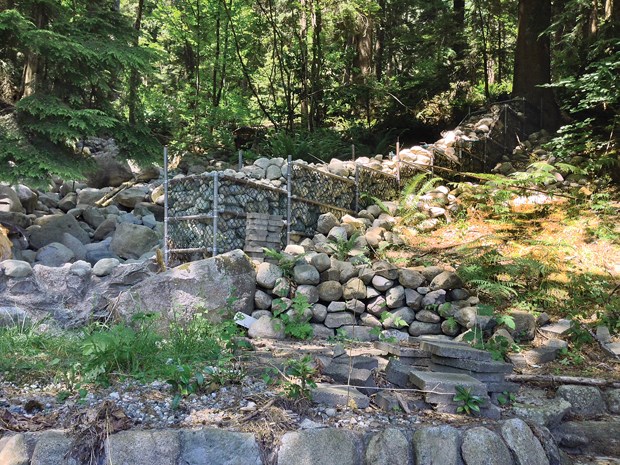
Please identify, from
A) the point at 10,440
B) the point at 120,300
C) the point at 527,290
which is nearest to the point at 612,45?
the point at 527,290

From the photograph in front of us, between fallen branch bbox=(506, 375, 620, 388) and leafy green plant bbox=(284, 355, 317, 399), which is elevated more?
leafy green plant bbox=(284, 355, 317, 399)

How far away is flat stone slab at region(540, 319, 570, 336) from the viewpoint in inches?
228

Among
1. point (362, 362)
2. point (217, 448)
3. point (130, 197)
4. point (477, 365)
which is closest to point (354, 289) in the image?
point (362, 362)

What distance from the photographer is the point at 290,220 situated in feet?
25.4

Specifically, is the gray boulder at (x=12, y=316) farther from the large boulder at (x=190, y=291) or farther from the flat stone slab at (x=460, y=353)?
the flat stone slab at (x=460, y=353)

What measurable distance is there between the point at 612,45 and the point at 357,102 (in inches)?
264

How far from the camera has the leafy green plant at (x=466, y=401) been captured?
12.1ft

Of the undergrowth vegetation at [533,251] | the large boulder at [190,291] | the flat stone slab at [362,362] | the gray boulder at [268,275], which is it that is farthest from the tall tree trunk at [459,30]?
the flat stone slab at [362,362]

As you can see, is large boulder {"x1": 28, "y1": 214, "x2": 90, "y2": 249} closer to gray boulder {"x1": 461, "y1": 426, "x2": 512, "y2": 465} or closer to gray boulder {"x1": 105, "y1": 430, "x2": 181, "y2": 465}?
gray boulder {"x1": 105, "y1": 430, "x2": 181, "y2": 465}

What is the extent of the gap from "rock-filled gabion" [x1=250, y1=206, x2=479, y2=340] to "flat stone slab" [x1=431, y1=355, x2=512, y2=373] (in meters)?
1.73

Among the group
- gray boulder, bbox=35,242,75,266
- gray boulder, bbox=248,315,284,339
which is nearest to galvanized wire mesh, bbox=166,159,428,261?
gray boulder, bbox=248,315,284,339

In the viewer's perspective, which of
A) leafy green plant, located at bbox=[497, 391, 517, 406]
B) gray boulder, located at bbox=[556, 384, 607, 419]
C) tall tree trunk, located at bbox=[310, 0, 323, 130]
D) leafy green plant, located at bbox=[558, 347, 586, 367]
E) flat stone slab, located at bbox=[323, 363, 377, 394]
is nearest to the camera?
flat stone slab, located at bbox=[323, 363, 377, 394]

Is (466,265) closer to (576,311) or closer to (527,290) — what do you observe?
(527,290)

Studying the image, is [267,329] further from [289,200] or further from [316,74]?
[316,74]
